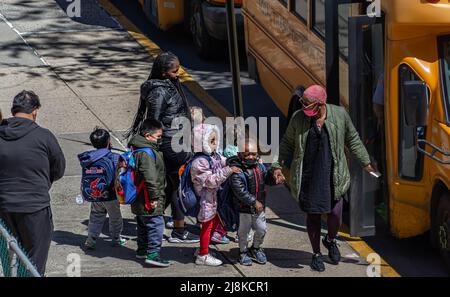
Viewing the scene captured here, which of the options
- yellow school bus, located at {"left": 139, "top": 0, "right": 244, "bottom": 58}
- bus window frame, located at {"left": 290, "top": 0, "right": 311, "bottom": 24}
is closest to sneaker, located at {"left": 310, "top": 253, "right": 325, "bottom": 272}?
bus window frame, located at {"left": 290, "top": 0, "right": 311, "bottom": 24}

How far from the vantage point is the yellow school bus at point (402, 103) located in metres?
8.70

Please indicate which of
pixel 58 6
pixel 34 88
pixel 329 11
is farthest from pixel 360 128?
pixel 58 6

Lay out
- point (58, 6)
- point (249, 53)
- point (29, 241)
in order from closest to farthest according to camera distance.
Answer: point (29, 241) < point (249, 53) < point (58, 6)

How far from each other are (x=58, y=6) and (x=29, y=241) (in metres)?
10.8

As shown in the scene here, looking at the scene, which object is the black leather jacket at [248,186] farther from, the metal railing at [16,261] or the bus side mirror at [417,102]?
the metal railing at [16,261]

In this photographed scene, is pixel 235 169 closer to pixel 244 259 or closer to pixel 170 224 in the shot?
pixel 244 259

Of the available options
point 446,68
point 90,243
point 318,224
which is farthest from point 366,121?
point 90,243

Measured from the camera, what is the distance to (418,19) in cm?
869

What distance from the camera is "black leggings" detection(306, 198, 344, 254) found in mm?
8969

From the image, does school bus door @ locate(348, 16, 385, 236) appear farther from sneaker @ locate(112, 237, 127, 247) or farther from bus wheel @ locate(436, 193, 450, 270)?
sneaker @ locate(112, 237, 127, 247)

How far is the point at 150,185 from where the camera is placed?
8727 millimetres

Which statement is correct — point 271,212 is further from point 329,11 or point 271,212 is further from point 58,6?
point 58,6
